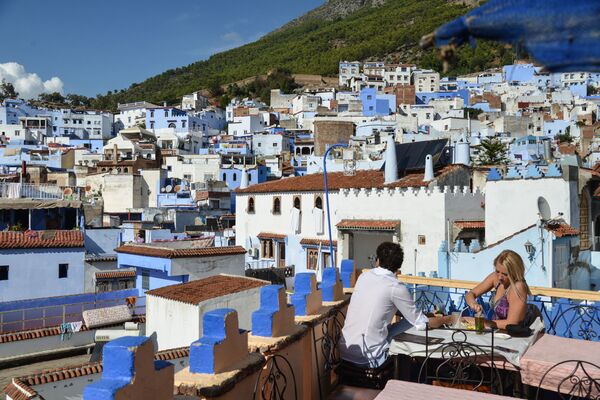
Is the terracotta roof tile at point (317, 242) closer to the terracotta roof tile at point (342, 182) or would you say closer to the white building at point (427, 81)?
the terracotta roof tile at point (342, 182)

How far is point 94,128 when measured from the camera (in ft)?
258

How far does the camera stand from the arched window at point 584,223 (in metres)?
14.9

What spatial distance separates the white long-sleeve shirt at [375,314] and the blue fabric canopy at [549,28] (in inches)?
106

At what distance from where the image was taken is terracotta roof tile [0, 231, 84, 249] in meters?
19.8

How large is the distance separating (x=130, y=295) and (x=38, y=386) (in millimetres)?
10764

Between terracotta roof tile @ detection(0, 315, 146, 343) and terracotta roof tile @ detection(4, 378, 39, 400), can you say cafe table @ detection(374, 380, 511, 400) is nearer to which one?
terracotta roof tile @ detection(4, 378, 39, 400)

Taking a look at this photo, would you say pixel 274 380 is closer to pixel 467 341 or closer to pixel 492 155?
pixel 467 341

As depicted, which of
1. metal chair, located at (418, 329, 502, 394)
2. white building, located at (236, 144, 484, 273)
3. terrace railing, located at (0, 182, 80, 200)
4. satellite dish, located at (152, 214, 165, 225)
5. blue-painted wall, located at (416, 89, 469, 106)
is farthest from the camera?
blue-painted wall, located at (416, 89, 469, 106)

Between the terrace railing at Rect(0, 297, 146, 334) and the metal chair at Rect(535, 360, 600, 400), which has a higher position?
the metal chair at Rect(535, 360, 600, 400)

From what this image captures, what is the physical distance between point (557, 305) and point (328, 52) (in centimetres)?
13057

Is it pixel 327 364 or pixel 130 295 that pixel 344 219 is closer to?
pixel 130 295

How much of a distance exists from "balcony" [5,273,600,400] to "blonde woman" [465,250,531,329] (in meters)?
0.34

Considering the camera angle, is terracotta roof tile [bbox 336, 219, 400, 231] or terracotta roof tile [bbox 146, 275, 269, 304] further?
terracotta roof tile [bbox 336, 219, 400, 231]

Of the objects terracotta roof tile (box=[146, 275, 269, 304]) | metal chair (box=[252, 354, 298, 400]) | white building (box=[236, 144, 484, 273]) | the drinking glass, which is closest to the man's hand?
the drinking glass
